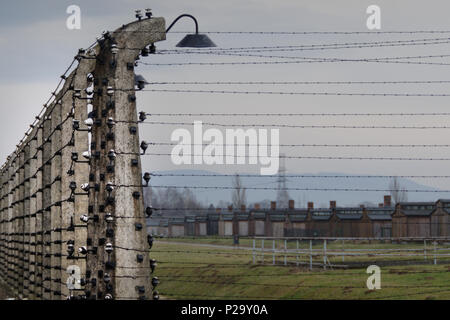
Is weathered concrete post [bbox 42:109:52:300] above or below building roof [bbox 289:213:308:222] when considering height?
above

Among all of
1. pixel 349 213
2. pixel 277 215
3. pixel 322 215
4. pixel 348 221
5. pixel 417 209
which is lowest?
pixel 348 221

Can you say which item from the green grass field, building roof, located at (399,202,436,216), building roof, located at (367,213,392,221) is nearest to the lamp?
the green grass field

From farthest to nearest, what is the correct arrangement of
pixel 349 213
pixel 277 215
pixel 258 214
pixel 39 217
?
pixel 258 214, pixel 277 215, pixel 349 213, pixel 39 217

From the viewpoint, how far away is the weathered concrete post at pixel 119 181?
11.3 meters

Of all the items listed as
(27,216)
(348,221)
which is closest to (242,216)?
(348,221)

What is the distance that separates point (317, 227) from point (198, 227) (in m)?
37.3

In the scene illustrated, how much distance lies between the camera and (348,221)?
86.6m

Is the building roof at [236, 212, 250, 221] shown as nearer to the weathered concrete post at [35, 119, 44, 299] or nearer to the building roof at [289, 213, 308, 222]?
the building roof at [289, 213, 308, 222]

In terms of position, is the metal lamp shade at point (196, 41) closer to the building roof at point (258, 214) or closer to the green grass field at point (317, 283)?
the green grass field at point (317, 283)

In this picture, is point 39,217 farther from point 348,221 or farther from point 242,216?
point 242,216

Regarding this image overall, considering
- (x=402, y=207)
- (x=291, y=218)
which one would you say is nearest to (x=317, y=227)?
(x=291, y=218)

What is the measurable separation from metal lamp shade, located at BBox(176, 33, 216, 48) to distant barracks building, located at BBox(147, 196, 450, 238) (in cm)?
4793

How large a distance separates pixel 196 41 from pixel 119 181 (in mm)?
2719

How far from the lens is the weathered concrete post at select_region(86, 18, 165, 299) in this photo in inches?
443
